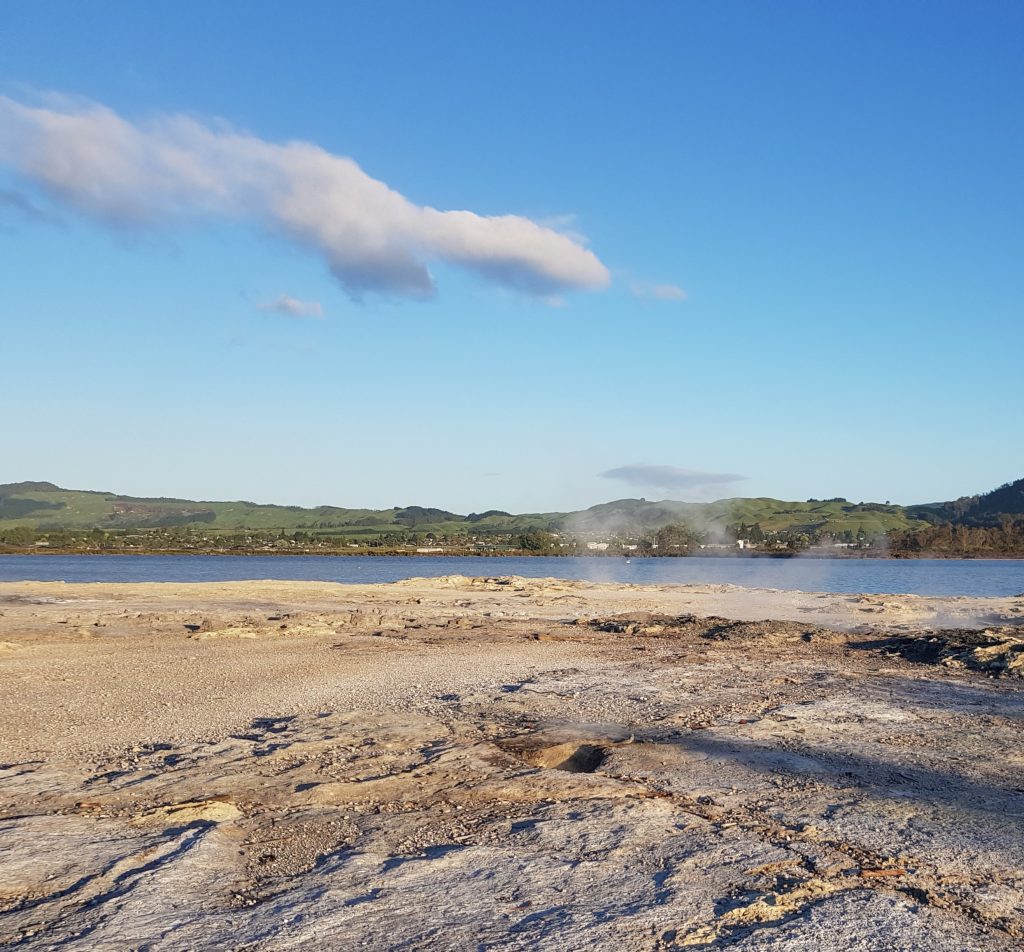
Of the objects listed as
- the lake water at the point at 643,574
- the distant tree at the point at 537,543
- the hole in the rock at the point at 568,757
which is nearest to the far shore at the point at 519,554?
the distant tree at the point at 537,543

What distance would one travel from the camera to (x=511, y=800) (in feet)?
22.1

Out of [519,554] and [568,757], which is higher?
[568,757]

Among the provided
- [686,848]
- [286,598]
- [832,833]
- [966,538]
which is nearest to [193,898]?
[686,848]

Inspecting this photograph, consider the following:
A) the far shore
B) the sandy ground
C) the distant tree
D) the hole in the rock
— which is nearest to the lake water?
the far shore

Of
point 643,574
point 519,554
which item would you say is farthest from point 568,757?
point 519,554

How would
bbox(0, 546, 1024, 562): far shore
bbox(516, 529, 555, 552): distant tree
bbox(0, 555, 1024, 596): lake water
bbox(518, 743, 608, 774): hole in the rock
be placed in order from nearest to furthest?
bbox(518, 743, 608, 774): hole in the rock
bbox(0, 555, 1024, 596): lake water
bbox(0, 546, 1024, 562): far shore
bbox(516, 529, 555, 552): distant tree

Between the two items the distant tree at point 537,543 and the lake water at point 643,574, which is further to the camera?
the distant tree at point 537,543

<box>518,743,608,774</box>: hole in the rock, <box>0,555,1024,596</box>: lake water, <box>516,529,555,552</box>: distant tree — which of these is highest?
<box>516,529,555,552</box>: distant tree

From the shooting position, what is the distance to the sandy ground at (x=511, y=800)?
4.52 m

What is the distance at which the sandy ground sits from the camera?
4520 millimetres

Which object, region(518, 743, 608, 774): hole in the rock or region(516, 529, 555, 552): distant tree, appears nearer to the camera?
Answer: region(518, 743, 608, 774): hole in the rock

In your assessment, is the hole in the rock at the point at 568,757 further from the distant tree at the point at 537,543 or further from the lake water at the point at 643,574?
the distant tree at the point at 537,543

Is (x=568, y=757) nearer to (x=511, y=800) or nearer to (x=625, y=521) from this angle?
(x=511, y=800)

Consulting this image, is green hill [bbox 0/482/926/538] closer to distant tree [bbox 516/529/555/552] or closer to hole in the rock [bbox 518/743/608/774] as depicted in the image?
distant tree [bbox 516/529/555/552]
